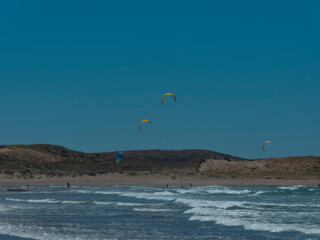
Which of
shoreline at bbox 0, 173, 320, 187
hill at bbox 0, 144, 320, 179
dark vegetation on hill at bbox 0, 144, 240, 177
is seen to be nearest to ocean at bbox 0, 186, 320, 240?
shoreline at bbox 0, 173, 320, 187

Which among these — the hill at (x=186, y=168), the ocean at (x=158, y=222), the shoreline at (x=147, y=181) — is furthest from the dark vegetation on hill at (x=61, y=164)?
the ocean at (x=158, y=222)

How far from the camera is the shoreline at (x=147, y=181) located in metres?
67.1

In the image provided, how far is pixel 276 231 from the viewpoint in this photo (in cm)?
2092

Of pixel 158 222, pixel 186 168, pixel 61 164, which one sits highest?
pixel 61 164

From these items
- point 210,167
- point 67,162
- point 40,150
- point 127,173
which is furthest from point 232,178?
point 40,150

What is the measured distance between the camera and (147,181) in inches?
2825

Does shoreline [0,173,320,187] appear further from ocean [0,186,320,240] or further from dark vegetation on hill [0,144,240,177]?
ocean [0,186,320,240]

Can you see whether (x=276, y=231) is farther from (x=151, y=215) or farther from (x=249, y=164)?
(x=249, y=164)

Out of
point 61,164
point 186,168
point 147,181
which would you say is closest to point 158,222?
point 147,181

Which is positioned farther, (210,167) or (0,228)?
(210,167)

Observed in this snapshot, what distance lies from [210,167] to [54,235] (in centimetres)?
5888

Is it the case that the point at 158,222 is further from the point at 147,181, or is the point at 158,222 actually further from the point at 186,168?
the point at 186,168

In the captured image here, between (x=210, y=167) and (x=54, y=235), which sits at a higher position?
(x=210, y=167)

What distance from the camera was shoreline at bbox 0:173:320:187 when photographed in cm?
6712
